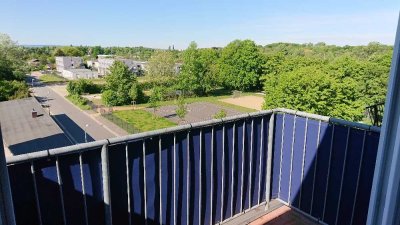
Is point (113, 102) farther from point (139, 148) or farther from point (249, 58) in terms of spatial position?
point (139, 148)

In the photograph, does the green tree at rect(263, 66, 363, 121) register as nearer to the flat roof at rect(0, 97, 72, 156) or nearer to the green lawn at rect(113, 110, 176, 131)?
the green lawn at rect(113, 110, 176, 131)

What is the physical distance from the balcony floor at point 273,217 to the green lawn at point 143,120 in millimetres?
15712

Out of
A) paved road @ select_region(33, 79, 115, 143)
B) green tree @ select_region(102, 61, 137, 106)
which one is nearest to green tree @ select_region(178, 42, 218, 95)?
green tree @ select_region(102, 61, 137, 106)

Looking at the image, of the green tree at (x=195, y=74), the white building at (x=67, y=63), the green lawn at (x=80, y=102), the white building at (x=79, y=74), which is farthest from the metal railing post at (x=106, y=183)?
the white building at (x=67, y=63)

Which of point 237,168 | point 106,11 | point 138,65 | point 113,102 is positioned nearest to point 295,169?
point 237,168

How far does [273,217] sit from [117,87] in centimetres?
2532

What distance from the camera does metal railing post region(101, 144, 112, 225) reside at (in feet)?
7.50

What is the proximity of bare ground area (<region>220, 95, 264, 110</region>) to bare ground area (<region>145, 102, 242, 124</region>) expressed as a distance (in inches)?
97.4

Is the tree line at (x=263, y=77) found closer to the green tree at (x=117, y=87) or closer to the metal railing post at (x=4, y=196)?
the green tree at (x=117, y=87)

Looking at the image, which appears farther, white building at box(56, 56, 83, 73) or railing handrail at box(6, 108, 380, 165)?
white building at box(56, 56, 83, 73)

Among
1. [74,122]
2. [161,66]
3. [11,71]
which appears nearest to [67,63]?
[11,71]

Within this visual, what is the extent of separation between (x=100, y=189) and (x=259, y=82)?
34.0 m

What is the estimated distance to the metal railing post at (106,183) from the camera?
2.29m

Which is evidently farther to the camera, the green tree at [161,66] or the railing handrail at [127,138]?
the green tree at [161,66]
